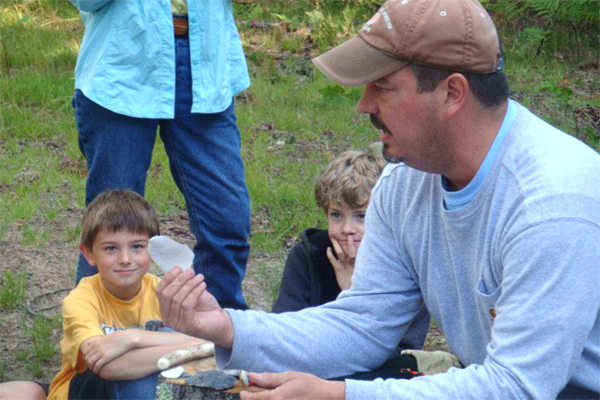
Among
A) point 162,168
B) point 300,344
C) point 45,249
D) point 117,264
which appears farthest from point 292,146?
point 300,344

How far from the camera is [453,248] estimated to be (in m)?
2.42

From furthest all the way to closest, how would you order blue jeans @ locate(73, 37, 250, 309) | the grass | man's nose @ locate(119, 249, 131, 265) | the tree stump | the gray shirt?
1. the grass
2. blue jeans @ locate(73, 37, 250, 309)
3. man's nose @ locate(119, 249, 131, 265)
4. the tree stump
5. the gray shirt

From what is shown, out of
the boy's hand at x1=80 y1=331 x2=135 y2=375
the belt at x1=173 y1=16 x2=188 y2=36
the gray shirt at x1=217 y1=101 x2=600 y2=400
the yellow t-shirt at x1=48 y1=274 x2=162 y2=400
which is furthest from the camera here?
the belt at x1=173 y1=16 x2=188 y2=36

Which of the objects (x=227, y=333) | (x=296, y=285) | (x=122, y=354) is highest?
(x=227, y=333)

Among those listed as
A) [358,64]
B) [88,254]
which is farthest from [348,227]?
[358,64]

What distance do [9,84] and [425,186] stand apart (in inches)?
224

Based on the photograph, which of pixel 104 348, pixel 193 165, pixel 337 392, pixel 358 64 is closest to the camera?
pixel 337 392

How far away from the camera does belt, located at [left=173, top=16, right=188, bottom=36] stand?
12.5ft

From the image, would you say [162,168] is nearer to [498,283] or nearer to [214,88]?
[214,88]

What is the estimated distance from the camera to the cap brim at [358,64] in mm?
2350

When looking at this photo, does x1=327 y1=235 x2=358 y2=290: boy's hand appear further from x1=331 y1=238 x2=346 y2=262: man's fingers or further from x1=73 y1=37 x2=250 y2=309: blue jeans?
x1=73 y1=37 x2=250 y2=309: blue jeans

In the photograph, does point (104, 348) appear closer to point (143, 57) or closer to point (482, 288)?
point (143, 57)

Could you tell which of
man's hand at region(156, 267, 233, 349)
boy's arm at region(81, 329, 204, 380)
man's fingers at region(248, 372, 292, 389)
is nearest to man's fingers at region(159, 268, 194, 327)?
man's hand at region(156, 267, 233, 349)

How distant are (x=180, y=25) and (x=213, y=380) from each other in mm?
1708
